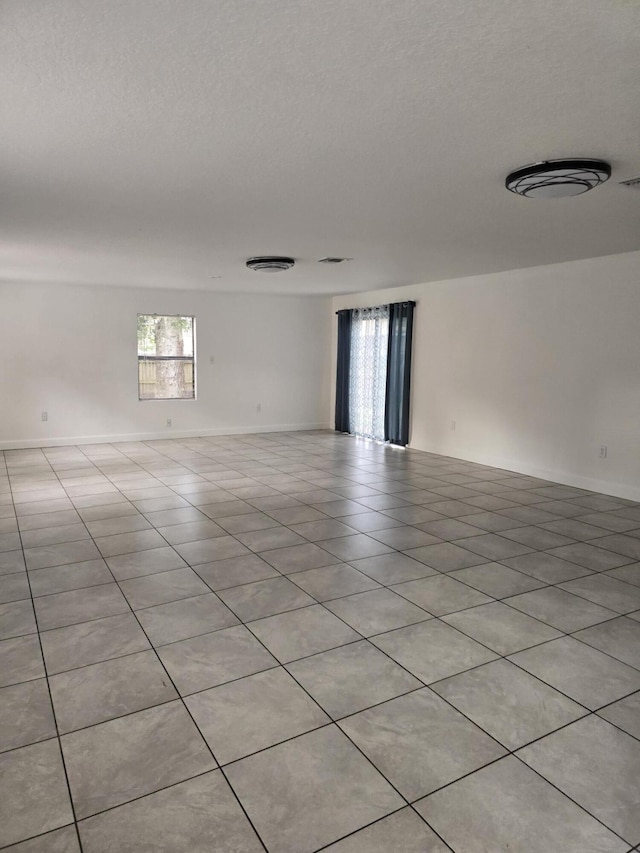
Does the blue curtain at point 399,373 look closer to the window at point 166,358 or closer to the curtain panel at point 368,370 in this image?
the curtain panel at point 368,370

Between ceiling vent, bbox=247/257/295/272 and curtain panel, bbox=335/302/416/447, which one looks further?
curtain panel, bbox=335/302/416/447

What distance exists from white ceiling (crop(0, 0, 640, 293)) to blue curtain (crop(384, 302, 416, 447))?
3058 millimetres

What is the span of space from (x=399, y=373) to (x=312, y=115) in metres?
5.54

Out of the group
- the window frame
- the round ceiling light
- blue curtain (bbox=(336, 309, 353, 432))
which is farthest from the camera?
blue curtain (bbox=(336, 309, 353, 432))

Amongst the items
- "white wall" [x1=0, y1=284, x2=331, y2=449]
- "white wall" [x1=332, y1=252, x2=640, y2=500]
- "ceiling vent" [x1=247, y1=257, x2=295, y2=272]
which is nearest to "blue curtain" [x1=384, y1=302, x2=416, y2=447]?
"white wall" [x1=332, y1=252, x2=640, y2=500]

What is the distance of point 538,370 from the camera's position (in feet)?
19.1

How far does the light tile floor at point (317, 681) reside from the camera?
5.08ft

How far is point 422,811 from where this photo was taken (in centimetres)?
157

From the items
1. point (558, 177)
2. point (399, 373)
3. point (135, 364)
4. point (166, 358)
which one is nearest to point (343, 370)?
point (399, 373)

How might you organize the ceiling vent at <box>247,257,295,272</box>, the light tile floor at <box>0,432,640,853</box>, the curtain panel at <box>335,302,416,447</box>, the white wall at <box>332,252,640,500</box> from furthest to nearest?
the curtain panel at <box>335,302,416,447</box> < the ceiling vent at <box>247,257,295,272</box> < the white wall at <box>332,252,640,500</box> < the light tile floor at <box>0,432,640,853</box>

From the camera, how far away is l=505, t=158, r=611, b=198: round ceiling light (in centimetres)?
267

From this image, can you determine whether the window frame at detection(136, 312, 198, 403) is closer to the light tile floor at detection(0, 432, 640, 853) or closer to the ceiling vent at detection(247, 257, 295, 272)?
the ceiling vent at detection(247, 257, 295, 272)

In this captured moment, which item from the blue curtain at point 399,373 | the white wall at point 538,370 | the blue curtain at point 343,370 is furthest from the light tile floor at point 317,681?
the blue curtain at point 343,370

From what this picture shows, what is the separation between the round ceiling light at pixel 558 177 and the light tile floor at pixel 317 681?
208 cm
